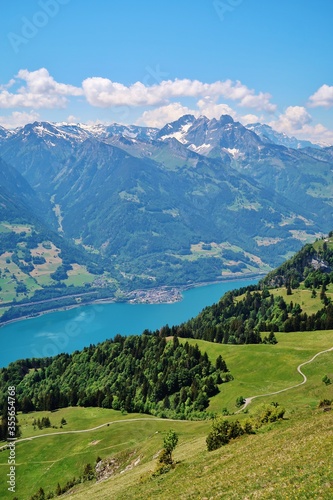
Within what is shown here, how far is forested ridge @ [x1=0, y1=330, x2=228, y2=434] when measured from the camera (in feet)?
367

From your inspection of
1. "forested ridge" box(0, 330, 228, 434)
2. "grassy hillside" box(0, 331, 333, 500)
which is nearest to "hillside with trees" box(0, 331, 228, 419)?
"forested ridge" box(0, 330, 228, 434)

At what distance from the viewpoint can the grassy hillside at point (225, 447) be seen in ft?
108

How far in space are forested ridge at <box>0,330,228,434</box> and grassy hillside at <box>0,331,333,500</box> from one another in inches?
202

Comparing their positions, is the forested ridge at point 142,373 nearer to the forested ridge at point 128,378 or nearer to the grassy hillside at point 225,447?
the forested ridge at point 128,378

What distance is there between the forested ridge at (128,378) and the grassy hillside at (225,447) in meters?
5.14

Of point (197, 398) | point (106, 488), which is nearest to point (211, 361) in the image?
point (197, 398)

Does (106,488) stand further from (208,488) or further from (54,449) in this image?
(54,449)

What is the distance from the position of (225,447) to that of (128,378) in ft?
322

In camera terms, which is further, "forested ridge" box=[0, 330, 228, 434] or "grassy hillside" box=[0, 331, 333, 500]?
"forested ridge" box=[0, 330, 228, 434]

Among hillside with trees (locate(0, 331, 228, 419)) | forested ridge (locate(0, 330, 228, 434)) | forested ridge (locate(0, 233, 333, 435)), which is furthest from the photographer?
forested ridge (locate(0, 233, 333, 435))

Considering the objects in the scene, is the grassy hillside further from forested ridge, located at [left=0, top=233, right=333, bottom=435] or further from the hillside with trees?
forested ridge, located at [left=0, top=233, right=333, bottom=435]

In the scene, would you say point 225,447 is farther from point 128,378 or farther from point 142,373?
point 128,378

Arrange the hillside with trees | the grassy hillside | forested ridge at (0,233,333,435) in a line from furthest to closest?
forested ridge at (0,233,333,435) → the hillside with trees → the grassy hillside

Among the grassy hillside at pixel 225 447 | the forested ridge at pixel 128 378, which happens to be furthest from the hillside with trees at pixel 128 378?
the grassy hillside at pixel 225 447
